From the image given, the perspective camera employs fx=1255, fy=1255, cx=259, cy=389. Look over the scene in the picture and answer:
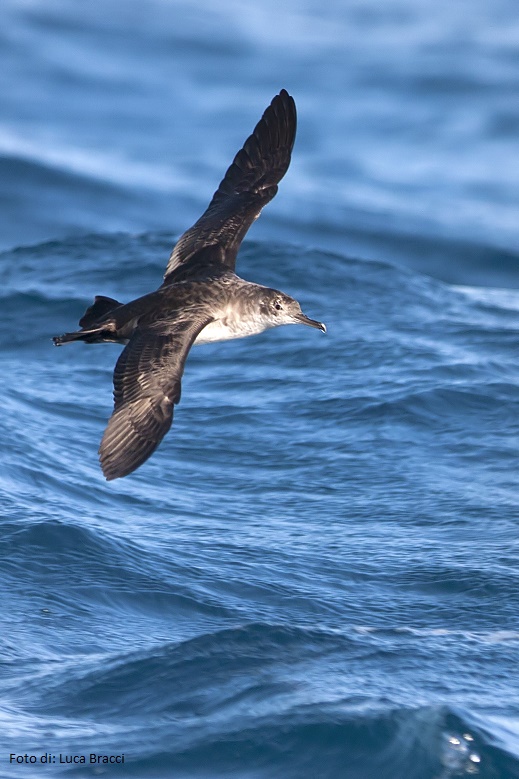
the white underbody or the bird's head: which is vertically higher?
the bird's head

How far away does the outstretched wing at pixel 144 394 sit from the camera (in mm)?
5652

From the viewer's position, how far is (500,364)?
10.4 meters

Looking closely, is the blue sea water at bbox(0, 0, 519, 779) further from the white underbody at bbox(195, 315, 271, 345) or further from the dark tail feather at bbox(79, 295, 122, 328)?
the dark tail feather at bbox(79, 295, 122, 328)

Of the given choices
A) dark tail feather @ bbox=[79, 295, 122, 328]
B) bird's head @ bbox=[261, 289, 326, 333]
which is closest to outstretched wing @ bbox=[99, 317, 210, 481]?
dark tail feather @ bbox=[79, 295, 122, 328]

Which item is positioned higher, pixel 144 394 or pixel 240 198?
pixel 240 198

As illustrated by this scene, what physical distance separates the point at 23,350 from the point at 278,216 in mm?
4880

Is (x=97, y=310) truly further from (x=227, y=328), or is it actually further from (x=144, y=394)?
(x=144, y=394)

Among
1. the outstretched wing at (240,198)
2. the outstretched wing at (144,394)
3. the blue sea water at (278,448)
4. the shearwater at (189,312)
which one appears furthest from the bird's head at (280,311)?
the blue sea water at (278,448)

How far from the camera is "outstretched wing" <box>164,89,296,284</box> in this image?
741cm

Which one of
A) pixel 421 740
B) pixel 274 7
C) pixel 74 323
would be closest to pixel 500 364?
pixel 74 323

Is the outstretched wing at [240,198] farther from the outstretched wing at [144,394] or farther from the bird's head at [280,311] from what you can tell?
the outstretched wing at [144,394]

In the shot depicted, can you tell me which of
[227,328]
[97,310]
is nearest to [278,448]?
[227,328]

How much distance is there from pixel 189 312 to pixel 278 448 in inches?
97.1

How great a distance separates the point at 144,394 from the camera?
591 centimetres
